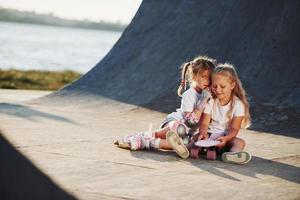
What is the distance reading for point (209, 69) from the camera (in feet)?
15.4

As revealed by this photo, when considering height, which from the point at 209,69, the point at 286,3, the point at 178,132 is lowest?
the point at 178,132

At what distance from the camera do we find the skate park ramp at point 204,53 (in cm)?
718

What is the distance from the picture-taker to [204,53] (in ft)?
28.1

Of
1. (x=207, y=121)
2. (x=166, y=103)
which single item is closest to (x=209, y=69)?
(x=207, y=121)

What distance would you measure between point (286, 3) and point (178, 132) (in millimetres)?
4224

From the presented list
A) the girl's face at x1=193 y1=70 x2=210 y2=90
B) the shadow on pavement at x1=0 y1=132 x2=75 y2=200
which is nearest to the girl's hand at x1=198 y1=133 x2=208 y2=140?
the girl's face at x1=193 y1=70 x2=210 y2=90

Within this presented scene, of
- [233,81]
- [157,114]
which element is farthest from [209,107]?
[157,114]

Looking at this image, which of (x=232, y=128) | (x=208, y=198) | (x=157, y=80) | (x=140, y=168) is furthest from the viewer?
(x=157, y=80)

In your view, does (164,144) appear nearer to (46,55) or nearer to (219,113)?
(219,113)

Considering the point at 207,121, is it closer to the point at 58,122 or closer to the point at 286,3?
the point at 58,122

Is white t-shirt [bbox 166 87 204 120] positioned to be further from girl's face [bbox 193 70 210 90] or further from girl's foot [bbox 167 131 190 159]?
girl's foot [bbox 167 131 190 159]

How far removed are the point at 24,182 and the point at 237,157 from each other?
171 cm

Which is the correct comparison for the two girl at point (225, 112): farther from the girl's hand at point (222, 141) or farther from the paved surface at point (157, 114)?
the paved surface at point (157, 114)

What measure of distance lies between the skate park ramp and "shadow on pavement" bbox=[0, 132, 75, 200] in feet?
10.7
